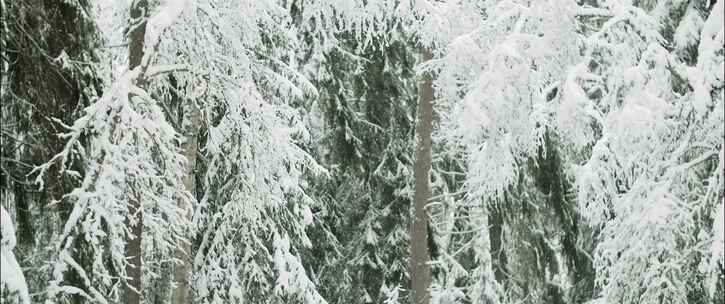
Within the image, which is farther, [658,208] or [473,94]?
[473,94]

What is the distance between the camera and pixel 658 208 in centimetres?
815

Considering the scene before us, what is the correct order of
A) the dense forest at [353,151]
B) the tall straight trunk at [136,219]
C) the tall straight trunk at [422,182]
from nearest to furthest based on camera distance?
1. the dense forest at [353,151]
2. the tall straight trunk at [136,219]
3. the tall straight trunk at [422,182]

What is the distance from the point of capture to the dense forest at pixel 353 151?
23.9 ft

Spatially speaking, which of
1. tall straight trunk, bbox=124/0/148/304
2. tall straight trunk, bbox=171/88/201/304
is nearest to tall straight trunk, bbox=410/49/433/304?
tall straight trunk, bbox=171/88/201/304

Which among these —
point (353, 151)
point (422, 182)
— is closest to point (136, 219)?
point (422, 182)

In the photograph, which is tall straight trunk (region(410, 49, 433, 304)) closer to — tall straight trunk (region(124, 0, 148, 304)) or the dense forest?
the dense forest

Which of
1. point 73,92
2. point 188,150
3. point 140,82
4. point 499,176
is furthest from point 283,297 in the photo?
point 73,92

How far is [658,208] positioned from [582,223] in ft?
24.1

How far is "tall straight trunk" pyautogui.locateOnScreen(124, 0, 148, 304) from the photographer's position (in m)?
8.86

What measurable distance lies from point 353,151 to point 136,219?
7.73 meters

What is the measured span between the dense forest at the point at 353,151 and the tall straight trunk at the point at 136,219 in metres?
0.03

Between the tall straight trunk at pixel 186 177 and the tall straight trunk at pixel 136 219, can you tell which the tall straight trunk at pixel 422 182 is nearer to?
the tall straight trunk at pixel 186 177

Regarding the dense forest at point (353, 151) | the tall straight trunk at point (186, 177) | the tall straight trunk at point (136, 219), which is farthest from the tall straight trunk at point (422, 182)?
the tall straight trunk at point (136, 219)

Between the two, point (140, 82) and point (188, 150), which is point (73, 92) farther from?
point (188, 150)
